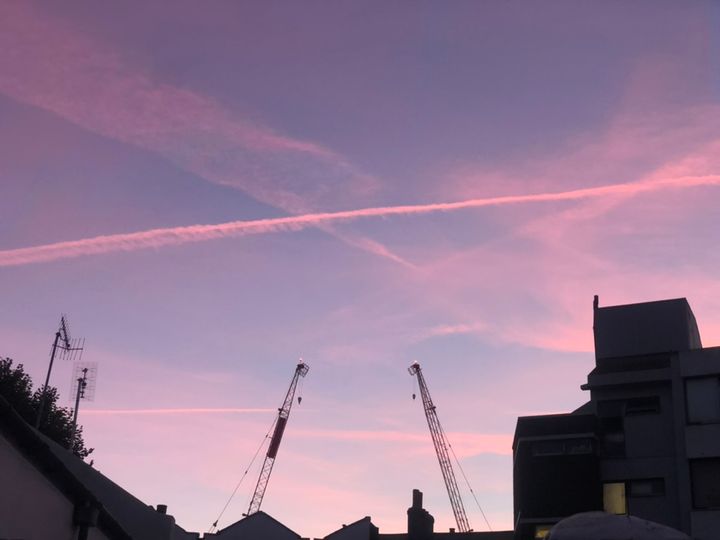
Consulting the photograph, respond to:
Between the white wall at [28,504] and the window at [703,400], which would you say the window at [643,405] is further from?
the white wall at [28,504]

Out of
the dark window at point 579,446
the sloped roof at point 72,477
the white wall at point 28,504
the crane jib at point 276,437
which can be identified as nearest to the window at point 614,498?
the dark window at point 579,446

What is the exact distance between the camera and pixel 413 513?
60.8m

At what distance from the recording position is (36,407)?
85.6 m

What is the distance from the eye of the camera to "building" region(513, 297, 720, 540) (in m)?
45.1

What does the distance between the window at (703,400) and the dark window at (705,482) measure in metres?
2.23

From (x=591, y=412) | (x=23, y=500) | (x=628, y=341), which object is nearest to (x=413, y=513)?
(x=591, y=412)

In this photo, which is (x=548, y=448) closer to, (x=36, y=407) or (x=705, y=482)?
(x=705, y=482)

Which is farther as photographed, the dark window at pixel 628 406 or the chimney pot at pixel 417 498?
the chimney pot at pixel 417 498

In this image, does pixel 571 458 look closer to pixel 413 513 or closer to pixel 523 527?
pixel 523 527

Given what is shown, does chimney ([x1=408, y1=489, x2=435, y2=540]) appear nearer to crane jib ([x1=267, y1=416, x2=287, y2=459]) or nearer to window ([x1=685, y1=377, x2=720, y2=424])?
window ([x1=685, y1=377, x2=720, y2=424])

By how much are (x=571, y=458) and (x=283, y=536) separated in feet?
87.7

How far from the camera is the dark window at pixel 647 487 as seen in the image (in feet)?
154

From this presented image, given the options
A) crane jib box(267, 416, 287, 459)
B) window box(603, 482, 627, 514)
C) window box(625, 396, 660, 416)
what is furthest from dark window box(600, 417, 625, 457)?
crane jib box(267, 416, 287, 459)

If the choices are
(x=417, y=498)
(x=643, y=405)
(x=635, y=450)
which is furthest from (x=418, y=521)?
(x=643, y=405)
